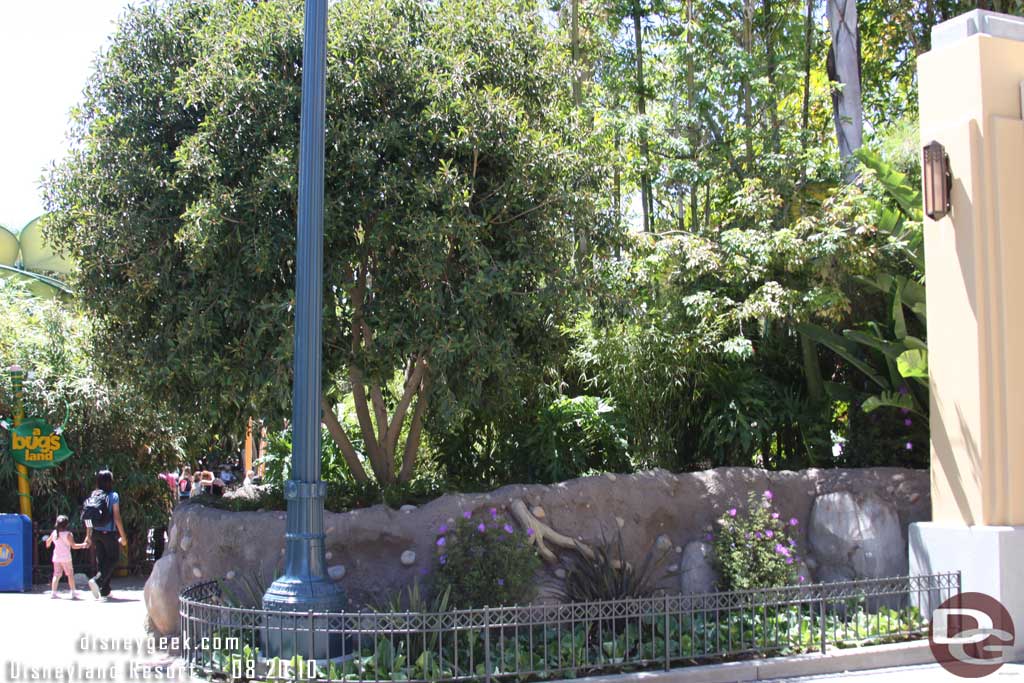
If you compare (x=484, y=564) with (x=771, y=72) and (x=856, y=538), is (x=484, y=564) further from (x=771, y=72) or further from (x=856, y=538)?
(x=771, y=72)

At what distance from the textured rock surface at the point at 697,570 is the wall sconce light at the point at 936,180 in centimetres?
419

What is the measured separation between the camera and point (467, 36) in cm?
969

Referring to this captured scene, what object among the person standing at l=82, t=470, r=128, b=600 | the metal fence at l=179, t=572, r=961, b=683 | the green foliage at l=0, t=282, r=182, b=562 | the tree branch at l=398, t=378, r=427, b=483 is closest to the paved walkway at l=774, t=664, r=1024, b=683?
the metal fence at l=179, t=572, r=961, b=683

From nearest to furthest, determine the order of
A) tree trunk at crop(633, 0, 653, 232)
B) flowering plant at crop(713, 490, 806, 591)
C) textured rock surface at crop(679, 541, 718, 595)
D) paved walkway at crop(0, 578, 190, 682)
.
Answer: paved walkway at crop(0, 578, 190, 682) < flowering plant at crop(713, 490, 806, 591) < textured rock surface at crop(679, 541, 718, 595) < tree trunk at crop(633, 0, 653, 232)

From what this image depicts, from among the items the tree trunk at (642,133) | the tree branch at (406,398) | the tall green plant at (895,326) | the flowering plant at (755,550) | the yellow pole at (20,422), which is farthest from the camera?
the tree trunk at (642,133)

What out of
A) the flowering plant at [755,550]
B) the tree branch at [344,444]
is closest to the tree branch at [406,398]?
the tree branch at [344,444]

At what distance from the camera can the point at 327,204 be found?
8672mm

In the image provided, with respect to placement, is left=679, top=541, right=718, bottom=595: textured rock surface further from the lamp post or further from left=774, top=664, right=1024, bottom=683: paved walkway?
the lamp post

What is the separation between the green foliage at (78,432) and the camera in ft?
43.8

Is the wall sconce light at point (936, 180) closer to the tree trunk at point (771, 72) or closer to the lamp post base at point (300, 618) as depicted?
the tree trunk at point (771, 72)

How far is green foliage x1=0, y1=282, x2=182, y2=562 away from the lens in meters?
13.3

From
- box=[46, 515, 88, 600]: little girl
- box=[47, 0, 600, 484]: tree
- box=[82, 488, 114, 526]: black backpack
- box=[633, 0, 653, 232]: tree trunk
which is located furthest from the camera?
box=[633, 0, 653, 232]: tree trunk

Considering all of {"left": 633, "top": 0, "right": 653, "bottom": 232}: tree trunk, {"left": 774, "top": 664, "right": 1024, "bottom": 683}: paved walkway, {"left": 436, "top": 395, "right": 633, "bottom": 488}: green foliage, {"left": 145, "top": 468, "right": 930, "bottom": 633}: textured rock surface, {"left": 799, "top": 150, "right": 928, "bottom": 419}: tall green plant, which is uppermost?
{"left": 633, "top": 0, "right": 653, "bottom": 232}: tree trunk

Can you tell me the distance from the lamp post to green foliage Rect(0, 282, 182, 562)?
243 inches
